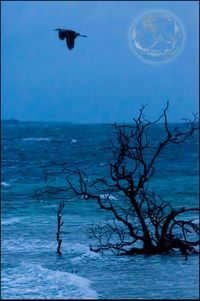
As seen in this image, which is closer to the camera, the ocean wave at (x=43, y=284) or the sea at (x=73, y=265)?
the ocean wave at (x=43, y=284)

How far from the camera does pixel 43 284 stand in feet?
36.9

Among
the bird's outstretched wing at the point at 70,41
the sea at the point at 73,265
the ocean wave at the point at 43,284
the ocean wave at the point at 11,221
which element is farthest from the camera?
the ocean wave at the point at 11,221

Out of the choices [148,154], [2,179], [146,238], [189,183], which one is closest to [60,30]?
[146,238]

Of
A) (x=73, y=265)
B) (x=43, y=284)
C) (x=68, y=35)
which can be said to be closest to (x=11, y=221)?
(x=73, y=265)

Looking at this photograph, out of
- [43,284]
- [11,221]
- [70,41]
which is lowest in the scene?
[43,284]

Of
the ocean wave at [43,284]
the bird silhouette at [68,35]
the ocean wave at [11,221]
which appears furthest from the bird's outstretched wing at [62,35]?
the ocean wave at [11,221]

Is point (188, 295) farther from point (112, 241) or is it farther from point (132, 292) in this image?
point (112, 241)

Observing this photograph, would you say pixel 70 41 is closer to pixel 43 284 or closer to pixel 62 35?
pixel 62 35

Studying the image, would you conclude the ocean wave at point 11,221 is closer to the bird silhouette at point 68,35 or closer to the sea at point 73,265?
the sea at point 73,265

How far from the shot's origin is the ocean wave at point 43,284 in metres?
10.5

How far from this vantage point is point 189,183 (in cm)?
3312

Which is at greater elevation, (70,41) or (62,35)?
(62,35)

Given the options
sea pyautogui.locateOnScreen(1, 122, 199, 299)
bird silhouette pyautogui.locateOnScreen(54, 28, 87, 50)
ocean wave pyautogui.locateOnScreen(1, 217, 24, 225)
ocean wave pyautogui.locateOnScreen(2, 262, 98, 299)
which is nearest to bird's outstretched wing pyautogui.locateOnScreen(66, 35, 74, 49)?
bird silhouette pyautogui.locateOnScreen(54, 28, 87, 50)

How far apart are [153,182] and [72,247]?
1927 centimetres
